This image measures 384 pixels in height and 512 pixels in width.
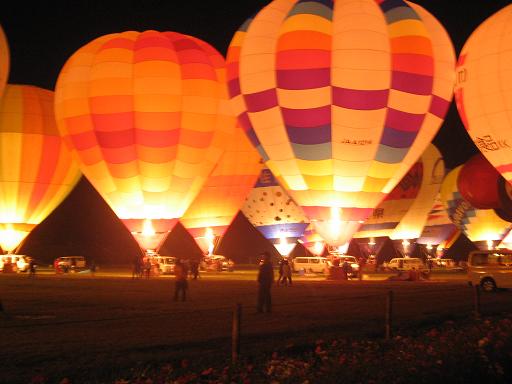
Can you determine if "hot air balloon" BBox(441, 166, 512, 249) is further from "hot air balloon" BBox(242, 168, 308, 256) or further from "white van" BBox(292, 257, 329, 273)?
"white van" BBox(292, 257, 329, 273)

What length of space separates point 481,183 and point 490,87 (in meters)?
6.67

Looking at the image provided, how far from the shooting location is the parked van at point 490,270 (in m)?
18.0

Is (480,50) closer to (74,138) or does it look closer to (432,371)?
(74,138)

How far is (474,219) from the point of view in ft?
118

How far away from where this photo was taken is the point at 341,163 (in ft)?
63.2

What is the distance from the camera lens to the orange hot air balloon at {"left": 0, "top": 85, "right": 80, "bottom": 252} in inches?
1066

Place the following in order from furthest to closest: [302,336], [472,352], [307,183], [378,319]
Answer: [307,183], [378,319], [302,336], [472,352]

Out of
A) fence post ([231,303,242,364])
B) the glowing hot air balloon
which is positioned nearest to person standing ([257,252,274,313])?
fence post ([231,303,242,364])

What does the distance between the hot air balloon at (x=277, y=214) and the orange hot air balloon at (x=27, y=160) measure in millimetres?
8718

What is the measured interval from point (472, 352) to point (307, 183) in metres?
12.4

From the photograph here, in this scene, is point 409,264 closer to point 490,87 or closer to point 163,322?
point 490,87

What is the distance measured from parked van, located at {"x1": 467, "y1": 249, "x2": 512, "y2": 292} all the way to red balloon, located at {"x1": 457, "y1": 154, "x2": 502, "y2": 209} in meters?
7.14

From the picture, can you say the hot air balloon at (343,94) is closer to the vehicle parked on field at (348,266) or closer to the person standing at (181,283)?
the vehicle parked on field at (348,266)

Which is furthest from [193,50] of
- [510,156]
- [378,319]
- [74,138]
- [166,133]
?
[378,319]
